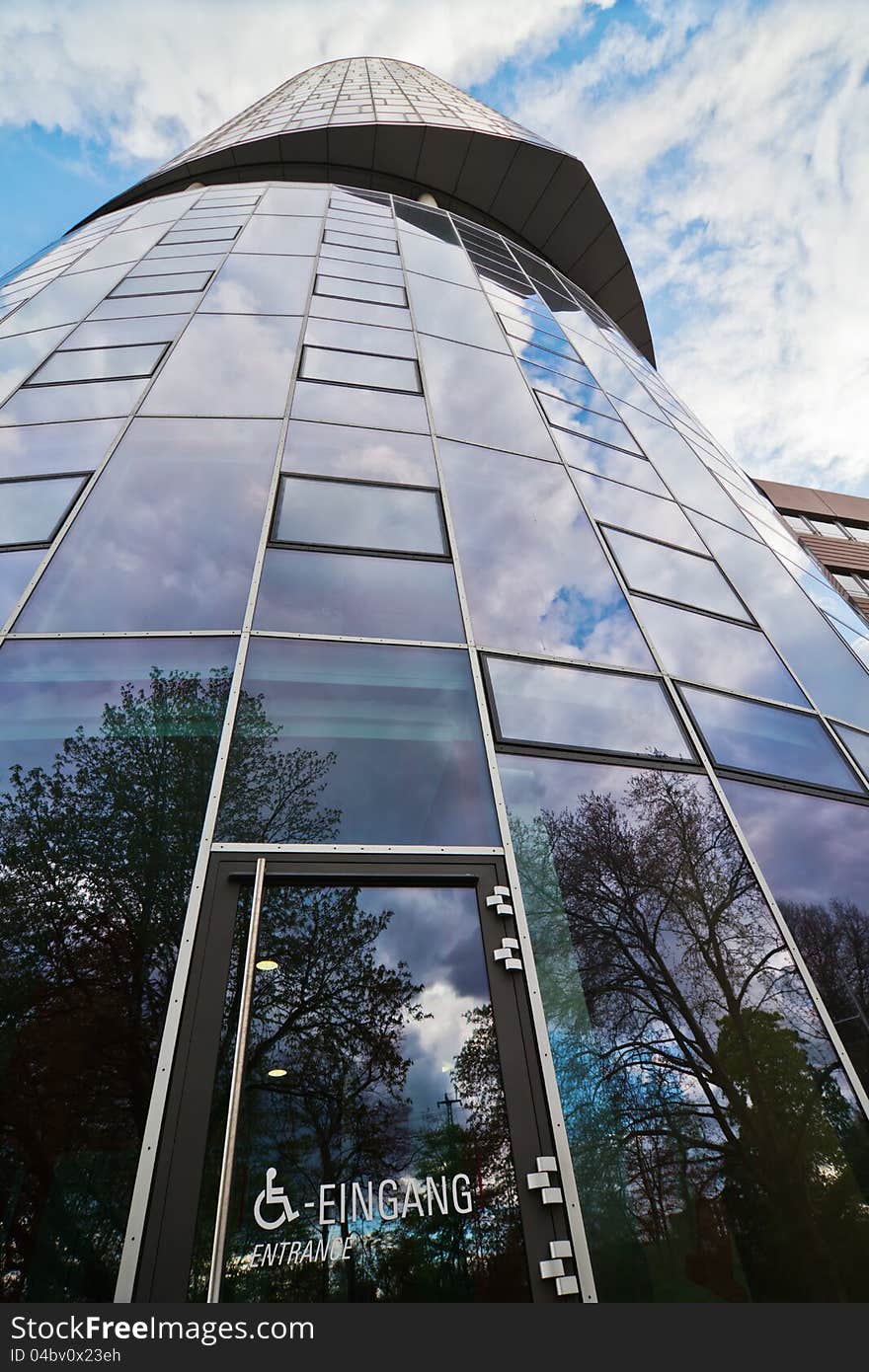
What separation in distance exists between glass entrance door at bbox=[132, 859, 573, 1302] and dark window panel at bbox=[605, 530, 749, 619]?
406 centimetres

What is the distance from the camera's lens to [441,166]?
61.3 feet

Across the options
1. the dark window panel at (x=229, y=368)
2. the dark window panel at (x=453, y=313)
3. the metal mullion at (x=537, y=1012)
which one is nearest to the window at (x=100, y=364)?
the dark window panel at (x=229, y=368)

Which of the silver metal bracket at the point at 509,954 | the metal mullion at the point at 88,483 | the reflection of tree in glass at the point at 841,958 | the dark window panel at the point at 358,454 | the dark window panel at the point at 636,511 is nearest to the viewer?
the silver metal bracket at the point at 509,954

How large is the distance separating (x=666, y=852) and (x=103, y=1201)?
3.31 m

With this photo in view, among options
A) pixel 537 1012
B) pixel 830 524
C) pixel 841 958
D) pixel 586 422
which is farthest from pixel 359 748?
pixel 830 524

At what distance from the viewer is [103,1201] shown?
8.60ft

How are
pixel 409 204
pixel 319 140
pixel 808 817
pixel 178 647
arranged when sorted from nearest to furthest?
pixel 178 647
pixel 808 817
pixel 409 204
pixel 319 140

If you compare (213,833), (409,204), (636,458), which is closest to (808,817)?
(213,833)

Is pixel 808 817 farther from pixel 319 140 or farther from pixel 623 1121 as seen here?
pixel 319 140

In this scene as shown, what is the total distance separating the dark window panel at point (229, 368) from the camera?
7.04 m

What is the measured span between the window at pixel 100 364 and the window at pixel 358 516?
287 centimetres

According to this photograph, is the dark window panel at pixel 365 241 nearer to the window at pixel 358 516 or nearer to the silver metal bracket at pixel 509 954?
the window at pixel 358 516

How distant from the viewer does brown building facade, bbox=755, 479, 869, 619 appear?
18375mm

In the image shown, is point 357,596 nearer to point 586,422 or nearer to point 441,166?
point 586,422
